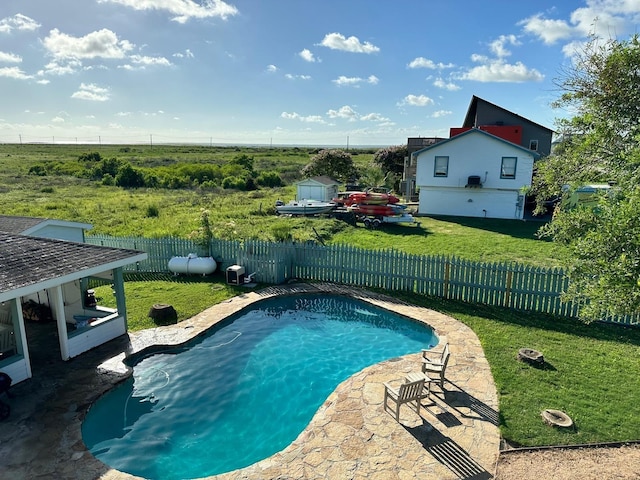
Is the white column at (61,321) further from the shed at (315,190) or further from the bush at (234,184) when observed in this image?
the bush at (234,184)

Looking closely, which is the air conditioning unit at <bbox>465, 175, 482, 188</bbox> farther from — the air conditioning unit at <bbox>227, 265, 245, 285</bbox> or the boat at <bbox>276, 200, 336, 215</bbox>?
the air conditioning unit at <bbox>227, 265, 245, 285</bbox>

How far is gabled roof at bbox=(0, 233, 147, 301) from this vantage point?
841 cm

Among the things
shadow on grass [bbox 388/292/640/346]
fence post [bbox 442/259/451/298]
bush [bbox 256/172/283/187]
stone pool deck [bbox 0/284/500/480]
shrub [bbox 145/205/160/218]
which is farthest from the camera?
bush [bbox 256/172/283/187]

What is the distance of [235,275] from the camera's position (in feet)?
51.1

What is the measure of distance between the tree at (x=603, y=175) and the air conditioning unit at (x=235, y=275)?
403 inches

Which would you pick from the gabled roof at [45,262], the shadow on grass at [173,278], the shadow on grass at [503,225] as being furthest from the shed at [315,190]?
the gabled roof at [45,262]

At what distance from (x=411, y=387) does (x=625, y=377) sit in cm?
530

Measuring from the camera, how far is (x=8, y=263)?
29.8ft

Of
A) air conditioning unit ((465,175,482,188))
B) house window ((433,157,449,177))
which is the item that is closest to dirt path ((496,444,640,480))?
air conditioning unit ((465,175,482,188))

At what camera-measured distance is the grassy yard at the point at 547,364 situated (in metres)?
7.37

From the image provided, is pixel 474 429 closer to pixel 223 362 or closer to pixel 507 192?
pixel 223 362

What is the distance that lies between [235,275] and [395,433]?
9.72 metres

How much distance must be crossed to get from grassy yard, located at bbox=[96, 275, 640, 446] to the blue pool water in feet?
5.92

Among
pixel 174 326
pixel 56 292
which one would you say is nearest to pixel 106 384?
pixel 56 292
